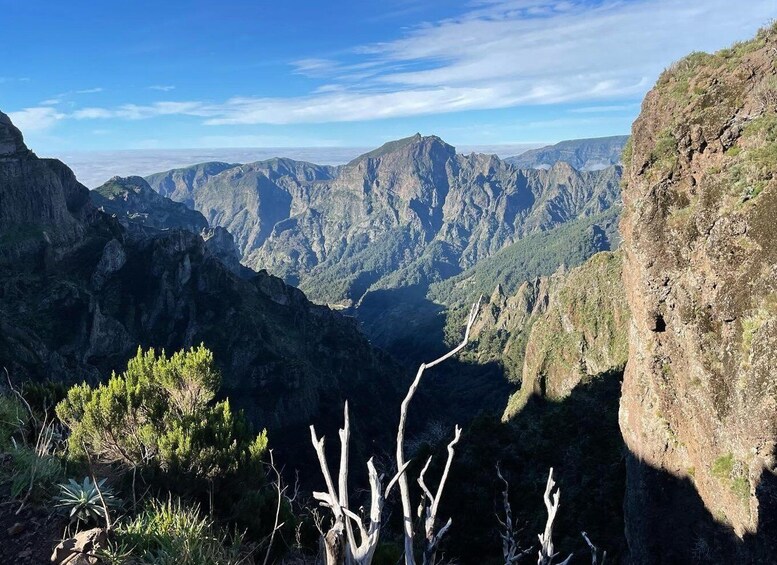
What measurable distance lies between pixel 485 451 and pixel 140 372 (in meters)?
45.8

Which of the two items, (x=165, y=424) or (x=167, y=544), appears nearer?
(x=167, y=544)

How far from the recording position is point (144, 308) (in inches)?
4530

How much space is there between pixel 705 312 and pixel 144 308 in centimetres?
11815

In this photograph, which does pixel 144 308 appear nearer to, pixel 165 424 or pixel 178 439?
pixel 165 424

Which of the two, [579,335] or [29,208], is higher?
[29,208]

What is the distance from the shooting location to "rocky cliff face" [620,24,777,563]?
1880 cm

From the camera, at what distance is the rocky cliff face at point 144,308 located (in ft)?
305

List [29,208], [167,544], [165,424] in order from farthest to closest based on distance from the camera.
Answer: [29,208]
[165,424]
[167,544]

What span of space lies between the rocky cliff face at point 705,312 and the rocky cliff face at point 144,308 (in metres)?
80.6

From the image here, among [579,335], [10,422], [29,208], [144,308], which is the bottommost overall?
[579,335]

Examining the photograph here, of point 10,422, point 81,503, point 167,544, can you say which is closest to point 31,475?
point 81,503

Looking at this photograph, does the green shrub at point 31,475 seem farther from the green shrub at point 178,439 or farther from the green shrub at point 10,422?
the green shrub at point 178,439

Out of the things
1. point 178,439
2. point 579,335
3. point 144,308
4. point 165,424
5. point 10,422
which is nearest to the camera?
point 10,422

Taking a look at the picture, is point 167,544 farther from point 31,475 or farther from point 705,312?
point 705,312
